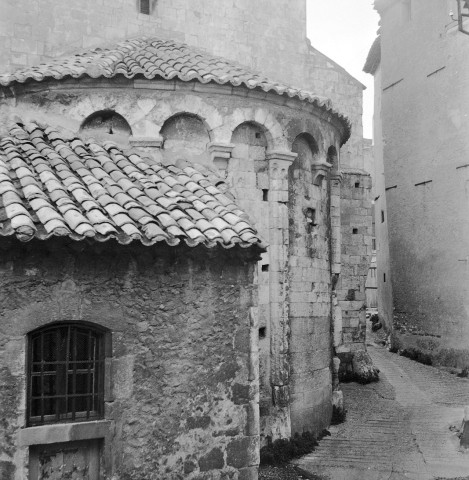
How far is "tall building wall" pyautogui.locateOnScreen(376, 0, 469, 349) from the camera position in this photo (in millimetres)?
15734

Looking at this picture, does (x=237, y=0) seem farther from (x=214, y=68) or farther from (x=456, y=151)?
(x=456, y=151)

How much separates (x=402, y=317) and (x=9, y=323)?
46.1ft

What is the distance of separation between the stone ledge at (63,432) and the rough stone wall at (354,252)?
10.0m

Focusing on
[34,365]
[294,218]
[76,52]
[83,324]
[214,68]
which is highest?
[76,52]

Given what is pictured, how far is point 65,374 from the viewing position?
20.7 ft

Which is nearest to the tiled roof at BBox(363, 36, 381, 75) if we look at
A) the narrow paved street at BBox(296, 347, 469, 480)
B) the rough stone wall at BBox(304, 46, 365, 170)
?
the rough stone wall at BBox(304, 46, 365, 170)

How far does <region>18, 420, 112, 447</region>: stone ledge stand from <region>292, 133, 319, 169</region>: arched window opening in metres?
5.47

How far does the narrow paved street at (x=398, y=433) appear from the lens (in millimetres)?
8781

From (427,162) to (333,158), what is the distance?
22.8 feet

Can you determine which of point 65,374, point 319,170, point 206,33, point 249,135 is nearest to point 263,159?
point 249,135

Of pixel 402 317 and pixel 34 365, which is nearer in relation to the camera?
pixel 34 365

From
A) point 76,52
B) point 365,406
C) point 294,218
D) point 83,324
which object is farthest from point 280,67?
point 83,324

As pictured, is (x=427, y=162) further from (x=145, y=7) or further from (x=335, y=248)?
(x=145, y=7)

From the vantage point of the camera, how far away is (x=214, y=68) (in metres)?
9.94
